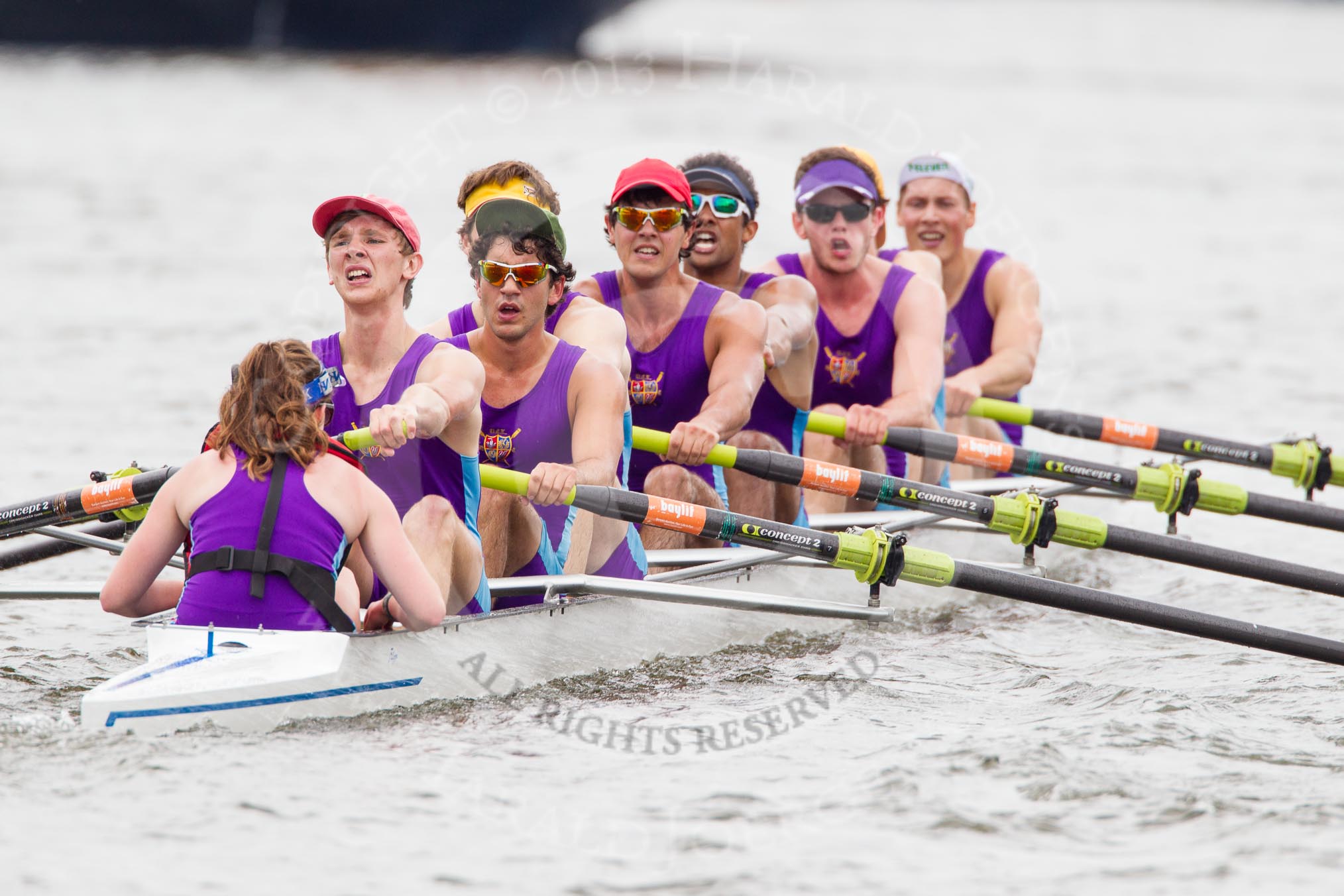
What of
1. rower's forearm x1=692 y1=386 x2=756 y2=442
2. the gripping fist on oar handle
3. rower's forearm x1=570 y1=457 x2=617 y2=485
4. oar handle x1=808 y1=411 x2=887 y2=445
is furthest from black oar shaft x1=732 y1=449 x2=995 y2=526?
the gripping fist on oar handle

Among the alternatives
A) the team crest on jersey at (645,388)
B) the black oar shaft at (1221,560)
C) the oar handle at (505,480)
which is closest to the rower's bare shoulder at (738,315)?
the team crest on jersey at (645,388)

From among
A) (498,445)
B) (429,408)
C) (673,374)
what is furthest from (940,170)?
(429,408)

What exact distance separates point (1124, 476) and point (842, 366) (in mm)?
1559

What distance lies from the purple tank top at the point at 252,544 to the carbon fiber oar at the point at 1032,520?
2.05 metres

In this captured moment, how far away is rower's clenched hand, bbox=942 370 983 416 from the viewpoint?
838 centimetres

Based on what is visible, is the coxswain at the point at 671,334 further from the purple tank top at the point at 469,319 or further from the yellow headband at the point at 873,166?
the yellow headband at the point at 873,166

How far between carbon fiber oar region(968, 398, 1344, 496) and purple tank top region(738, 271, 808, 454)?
4.63 ft

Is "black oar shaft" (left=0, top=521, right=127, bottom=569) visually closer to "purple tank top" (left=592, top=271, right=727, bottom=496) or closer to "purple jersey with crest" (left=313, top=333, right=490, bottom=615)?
"purple jersey with crest" (left=313, top=333, right=490, bottom=615)

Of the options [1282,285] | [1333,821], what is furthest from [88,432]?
[1282,285]

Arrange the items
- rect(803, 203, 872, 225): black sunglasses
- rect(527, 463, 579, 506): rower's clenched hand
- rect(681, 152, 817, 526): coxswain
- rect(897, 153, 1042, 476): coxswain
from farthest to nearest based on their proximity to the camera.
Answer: rect(897, 153, 1042, 476): coxswain, rect(803, 203, 872, 225): black sunglasses, rect(681, 152, 817, 526): coxswain, rect(527, 463, 579, 506): rower's clenched hand

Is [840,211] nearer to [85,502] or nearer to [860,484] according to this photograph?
[860,484]

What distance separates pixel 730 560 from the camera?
6.68 metres

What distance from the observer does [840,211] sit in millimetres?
8008

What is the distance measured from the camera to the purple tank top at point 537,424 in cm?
582
